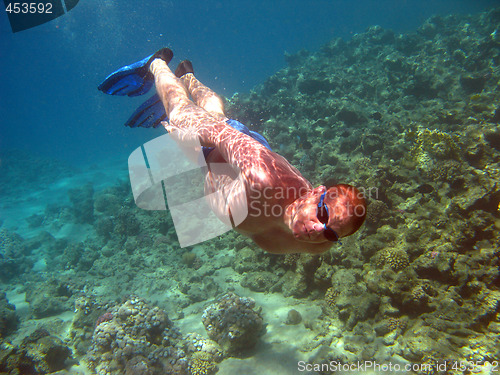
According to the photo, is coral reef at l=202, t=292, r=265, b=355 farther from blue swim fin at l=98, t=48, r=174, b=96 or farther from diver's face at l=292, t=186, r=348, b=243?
blue swim fin at l=98, t=48, r=174, b=96

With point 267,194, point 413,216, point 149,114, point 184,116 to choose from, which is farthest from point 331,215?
point 413,216

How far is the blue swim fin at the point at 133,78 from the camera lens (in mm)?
4035

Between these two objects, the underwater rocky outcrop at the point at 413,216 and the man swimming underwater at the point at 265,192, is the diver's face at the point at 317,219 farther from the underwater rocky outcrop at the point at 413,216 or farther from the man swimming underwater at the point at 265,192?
the underwater rocky outcrop at the point at 413,216

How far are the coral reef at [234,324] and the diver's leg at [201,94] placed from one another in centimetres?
388

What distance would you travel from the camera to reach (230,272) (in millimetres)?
7176

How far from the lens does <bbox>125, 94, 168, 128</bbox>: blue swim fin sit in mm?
4172

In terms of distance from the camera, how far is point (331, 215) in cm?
129

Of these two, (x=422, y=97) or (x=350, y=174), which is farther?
(x=422, y=97)

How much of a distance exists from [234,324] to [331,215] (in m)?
4.31

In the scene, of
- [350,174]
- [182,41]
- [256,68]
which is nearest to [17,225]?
[350,174]

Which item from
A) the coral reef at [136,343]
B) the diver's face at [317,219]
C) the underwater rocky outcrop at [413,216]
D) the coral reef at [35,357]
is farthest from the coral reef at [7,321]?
the diver's face at [317,219]

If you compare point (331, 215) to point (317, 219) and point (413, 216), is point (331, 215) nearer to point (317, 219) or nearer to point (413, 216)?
point (317, 219)

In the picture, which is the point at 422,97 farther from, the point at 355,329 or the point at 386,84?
the point at 355,329

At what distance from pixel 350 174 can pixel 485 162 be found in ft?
10.4
